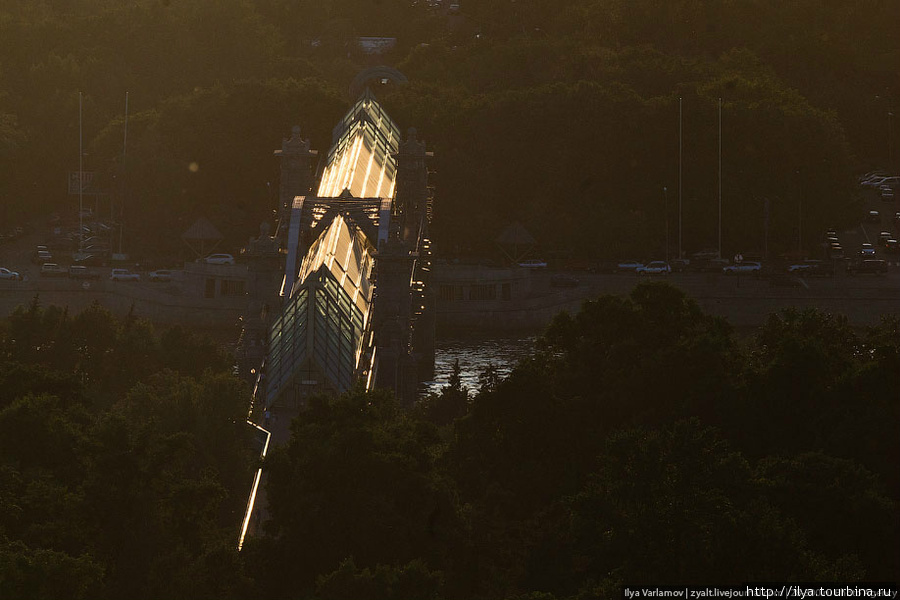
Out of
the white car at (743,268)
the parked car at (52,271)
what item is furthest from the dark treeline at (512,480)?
the white car at (743,268)

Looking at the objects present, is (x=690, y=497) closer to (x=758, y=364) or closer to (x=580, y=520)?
(x=580, y=520)

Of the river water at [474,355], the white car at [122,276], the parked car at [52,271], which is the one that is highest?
the parked car at [52,271]

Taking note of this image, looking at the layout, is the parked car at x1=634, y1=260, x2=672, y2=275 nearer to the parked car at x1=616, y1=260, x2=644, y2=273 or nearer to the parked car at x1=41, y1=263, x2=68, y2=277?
the parked car at x1=616, y1=260, x2=644, y2=273

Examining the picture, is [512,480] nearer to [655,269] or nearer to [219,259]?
[219,259]

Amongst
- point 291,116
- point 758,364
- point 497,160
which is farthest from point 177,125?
point 758,364

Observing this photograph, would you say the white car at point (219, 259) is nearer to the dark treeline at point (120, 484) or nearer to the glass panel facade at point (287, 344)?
the dark treeline at point (120, 484)

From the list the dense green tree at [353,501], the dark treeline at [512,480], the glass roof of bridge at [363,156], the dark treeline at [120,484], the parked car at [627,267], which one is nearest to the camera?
the dark treeline at [512,480]

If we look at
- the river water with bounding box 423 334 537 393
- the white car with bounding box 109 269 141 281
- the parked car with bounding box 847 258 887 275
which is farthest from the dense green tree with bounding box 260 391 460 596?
the parked car with bounding box 847 258 887 275
